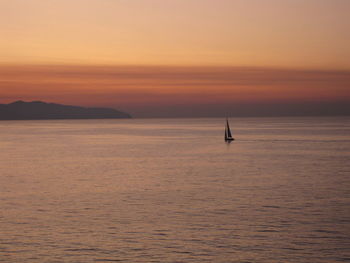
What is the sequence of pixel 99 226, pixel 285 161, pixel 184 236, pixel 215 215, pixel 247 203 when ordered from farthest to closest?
pixel 285 161
pixel 247 203
pixel 215 215
pixel 99 226
pixel 184 236

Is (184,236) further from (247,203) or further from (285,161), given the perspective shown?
(285,161)

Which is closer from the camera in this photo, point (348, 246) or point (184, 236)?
point (348, 246)

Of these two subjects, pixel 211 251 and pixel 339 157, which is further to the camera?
pixel 339 157

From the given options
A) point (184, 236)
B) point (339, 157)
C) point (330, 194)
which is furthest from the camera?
point (339, 157)

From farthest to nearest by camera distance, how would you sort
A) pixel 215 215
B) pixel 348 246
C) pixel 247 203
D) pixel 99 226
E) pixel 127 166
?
pixel 127 166
pixel 247 203
pixel 215 215
pixel 99 226
pixel 348 246

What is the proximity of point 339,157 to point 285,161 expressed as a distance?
10.6 m

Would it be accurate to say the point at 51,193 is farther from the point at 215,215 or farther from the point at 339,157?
the point at 339,157

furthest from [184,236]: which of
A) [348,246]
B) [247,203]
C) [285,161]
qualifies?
[285,161]

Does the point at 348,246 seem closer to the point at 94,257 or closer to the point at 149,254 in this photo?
the point at 149,254

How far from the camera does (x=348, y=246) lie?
952 inches

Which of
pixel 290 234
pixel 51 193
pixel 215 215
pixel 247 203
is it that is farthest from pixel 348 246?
pixel 51 193

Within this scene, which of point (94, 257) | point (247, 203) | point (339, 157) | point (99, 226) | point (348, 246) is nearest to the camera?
point (94, 257)

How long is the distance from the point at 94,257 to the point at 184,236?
5.50 m

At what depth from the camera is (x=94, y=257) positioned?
73.9 ft
